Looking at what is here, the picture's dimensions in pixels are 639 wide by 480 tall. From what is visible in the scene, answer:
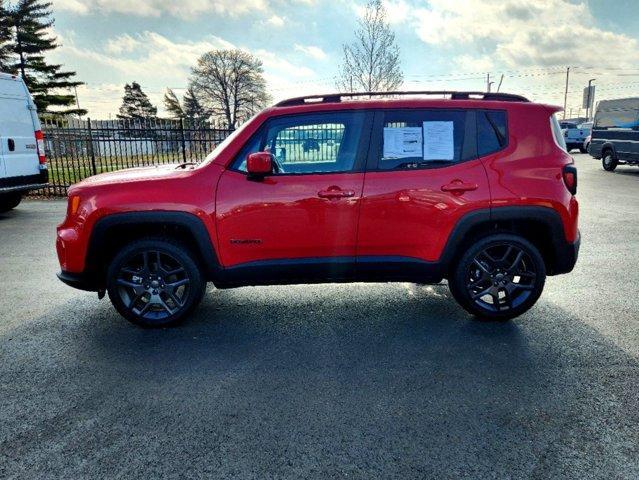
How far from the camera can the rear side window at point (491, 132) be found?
362 cm

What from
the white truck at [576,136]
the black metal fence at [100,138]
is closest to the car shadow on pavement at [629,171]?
the white truck at [576,136]

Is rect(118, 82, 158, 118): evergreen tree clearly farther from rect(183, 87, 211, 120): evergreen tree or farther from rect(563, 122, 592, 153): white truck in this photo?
rect(563, 122, 592, 153): white truck

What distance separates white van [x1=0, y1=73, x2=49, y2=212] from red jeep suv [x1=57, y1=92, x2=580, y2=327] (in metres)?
5.78

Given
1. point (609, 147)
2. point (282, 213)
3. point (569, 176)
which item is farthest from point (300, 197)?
point (609, 147)

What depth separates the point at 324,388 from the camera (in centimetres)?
280

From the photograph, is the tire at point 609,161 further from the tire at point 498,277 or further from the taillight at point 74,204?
the taillight at point 74,204

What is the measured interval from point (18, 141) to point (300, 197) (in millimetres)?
7372

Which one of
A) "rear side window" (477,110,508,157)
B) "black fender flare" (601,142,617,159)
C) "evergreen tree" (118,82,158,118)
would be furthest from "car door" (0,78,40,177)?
"evergreen tree" (118,82,158,118)

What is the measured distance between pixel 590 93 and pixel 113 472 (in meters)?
58.5

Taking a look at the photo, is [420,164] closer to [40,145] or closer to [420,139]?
[420,139]

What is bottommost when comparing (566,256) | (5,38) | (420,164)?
(566,256)

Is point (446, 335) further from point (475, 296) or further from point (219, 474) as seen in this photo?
point (219, 474)

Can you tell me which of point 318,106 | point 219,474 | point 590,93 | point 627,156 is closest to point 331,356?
point 219,474

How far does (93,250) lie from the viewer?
3.57 m
